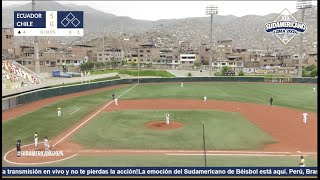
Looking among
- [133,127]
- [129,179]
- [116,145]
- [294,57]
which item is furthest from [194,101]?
[294,57]

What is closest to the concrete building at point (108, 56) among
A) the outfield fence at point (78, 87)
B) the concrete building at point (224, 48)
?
the concrete building at point (224, 48)

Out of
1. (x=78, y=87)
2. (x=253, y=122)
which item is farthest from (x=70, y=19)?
(x=78, y=87)

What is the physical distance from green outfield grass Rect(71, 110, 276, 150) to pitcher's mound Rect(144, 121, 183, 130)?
0.59m

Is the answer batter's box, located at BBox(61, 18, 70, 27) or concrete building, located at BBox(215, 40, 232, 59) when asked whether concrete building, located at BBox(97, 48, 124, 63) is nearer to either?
concrete building, located at BBox(215, 40, 232, 59)

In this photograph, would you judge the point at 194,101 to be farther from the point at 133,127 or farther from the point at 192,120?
the point at 133,127

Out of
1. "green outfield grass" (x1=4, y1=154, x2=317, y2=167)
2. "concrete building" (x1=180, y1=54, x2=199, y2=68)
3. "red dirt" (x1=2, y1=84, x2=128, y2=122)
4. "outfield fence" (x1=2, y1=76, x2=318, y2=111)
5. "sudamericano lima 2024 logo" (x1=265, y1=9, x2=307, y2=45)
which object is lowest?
"green outfield grass" (x1=4, y1=154, x2=317, y2=167)

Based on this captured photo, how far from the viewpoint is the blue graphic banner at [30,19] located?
2430 centimetres

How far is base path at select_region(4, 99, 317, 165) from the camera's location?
75.5 ft

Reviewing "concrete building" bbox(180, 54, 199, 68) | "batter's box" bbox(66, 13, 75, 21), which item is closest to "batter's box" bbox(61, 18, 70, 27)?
"batter's box" bbox(66, 13, 75, 21)

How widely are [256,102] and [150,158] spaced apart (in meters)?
29.8

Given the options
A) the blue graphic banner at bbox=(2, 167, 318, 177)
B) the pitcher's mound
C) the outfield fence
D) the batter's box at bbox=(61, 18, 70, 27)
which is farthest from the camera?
the outfield fence

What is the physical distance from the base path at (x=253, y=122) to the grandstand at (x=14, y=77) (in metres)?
13.1

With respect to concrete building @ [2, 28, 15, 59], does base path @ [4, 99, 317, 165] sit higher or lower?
lower

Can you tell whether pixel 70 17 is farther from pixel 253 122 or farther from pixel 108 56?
pixel 108 56
